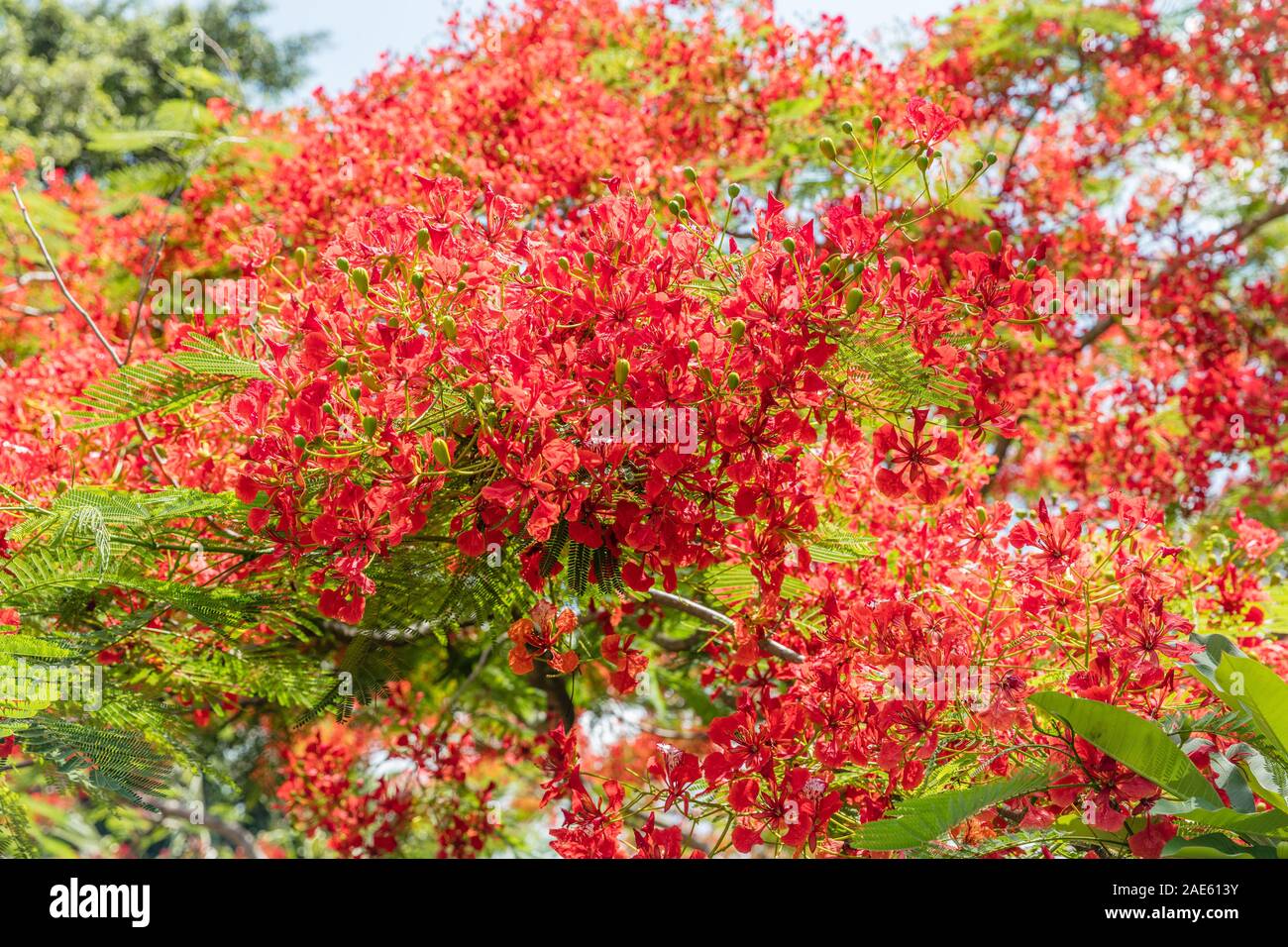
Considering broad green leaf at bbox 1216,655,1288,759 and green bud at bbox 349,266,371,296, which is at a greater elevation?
green bud at bbox 349,266,371,296

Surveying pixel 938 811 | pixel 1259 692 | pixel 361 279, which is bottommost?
pixel 938 811

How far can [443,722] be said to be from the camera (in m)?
5.61

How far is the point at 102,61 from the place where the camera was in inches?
501

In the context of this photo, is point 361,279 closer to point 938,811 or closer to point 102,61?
point 938,811

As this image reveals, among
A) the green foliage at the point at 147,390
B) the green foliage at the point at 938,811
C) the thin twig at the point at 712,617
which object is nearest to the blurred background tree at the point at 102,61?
the green foliage at the point at 147,390

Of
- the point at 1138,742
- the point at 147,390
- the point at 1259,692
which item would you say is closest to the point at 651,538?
the point at 1138,742

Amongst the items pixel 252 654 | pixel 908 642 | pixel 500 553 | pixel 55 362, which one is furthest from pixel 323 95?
pixel 908 642

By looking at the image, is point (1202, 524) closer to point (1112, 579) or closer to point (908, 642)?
point (1112, 579)

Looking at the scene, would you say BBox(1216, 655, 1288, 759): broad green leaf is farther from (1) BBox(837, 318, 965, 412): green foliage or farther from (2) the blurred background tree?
(2) the blurred background tree

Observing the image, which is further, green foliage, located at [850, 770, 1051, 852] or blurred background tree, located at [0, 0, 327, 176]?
blurred background tree, located at [0, 0, 327, 176]

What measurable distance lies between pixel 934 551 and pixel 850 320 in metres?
1.25

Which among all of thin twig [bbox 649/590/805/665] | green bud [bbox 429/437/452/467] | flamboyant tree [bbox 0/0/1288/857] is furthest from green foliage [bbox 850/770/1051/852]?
green bud [bbox 429/437/452/467]

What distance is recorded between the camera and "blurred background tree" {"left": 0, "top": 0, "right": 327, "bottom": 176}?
12023 mm

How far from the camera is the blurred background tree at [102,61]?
12023 millimetres
